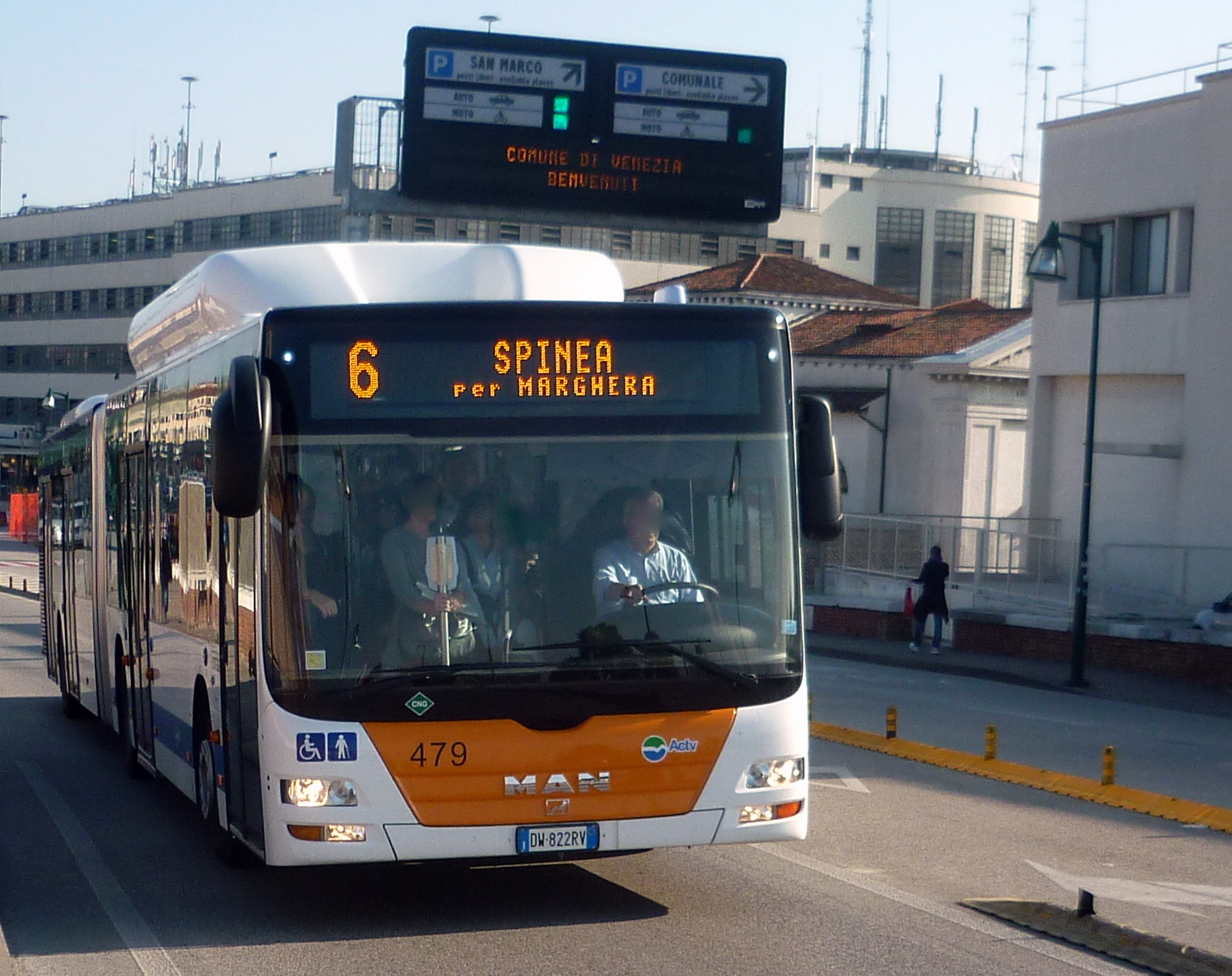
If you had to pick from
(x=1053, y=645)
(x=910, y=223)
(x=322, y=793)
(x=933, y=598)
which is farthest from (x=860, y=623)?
(x=910, y=223)

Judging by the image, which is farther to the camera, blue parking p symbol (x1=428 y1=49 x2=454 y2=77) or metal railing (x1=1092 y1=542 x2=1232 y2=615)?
metal railing (x1=1092 y1=542 x2=1232 y2=615)

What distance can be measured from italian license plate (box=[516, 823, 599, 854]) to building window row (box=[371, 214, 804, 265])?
63.8 meters

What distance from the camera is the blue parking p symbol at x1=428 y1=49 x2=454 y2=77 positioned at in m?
23.0

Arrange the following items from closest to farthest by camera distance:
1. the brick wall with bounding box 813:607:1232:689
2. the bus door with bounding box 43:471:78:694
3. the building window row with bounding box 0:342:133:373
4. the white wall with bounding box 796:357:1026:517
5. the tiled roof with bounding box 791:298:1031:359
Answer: the bus door with bounding box 43:471:78:694 → the brick wall with bounding box 813:607:1232:689 → the white wall with bounding box 796:357:1026:517 → the tiled roof with bounding box 791:298:1031:359 → the building window row with bounding box 0:342:133:373

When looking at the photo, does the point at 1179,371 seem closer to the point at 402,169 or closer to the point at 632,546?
the point at 402,169

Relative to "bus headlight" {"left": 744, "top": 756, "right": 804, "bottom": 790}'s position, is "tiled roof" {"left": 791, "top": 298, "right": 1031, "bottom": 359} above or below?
above

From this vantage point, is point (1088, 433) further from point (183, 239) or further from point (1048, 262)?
point (183, 239)

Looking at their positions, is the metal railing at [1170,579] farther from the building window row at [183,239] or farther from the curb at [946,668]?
the building window row at [183,239]

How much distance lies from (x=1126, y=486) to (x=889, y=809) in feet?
76.8

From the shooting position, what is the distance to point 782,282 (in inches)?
2495

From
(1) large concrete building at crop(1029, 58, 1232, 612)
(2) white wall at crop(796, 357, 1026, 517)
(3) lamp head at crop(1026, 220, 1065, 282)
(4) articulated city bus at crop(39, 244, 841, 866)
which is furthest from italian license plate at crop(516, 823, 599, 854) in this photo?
(2) white wall at crop(796, 357, 1026, 517)

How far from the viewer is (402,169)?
76.1ft

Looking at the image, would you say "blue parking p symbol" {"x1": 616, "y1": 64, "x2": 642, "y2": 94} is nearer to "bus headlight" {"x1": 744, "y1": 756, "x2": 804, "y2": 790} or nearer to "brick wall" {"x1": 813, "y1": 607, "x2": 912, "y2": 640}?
"brick wall" {"x1": 813, "y1": 607, "x2": 912, "y2": 640}

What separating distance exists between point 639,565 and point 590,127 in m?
16.3
